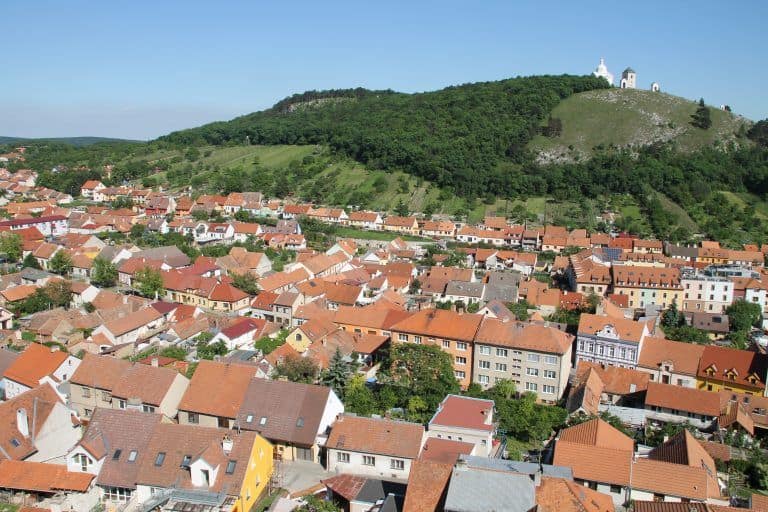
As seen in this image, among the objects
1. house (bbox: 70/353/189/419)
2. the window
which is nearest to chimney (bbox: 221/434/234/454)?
the window

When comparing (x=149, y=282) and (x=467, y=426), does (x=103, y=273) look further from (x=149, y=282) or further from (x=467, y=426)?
(x=467, y=426)

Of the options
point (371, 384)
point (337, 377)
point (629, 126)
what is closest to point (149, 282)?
point (371, 384)

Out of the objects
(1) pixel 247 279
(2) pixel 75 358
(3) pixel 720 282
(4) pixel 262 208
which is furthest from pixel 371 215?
(2) pixel 75 358

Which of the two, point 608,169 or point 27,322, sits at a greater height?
point 608,169

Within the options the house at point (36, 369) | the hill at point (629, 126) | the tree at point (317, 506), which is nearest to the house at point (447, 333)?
the tree at point (317, 506)

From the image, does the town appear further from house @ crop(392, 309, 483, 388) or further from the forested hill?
the forested hill

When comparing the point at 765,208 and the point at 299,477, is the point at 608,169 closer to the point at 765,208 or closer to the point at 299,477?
the point at 765,208
